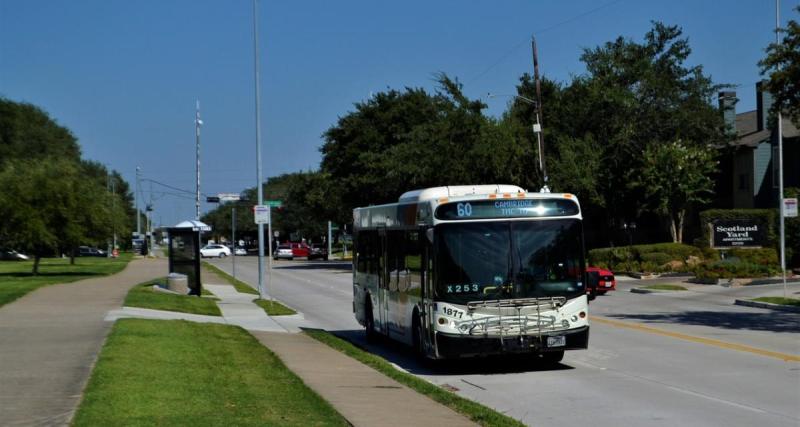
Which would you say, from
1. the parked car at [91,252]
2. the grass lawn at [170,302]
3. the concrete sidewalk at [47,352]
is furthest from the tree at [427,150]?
the parked car at [91,252]

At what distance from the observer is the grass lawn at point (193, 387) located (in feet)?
31.8

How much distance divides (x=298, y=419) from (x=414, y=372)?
6.01 meters

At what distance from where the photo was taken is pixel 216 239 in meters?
178

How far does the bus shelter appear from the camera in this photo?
35250mm

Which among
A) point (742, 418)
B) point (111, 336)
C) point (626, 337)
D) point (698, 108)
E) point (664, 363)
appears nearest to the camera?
point (742, 418)

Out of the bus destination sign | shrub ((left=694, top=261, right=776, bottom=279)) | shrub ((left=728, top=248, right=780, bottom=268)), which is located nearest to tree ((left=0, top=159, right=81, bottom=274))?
shrub ((left=694, top=261, right=776, bottom=279))

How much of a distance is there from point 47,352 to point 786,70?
17019 mm

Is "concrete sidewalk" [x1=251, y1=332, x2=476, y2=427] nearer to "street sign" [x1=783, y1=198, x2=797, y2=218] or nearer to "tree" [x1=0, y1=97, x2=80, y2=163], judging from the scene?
"street sign" [x1=783, y1=198, x2=797, y2=218]

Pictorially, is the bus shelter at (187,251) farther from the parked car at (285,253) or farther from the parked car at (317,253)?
the parked car at (285,253)

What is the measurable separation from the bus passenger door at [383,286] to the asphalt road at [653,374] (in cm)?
57

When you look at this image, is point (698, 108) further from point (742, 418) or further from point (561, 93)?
point (742, 418)

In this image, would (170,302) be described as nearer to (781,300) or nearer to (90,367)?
(90,367)

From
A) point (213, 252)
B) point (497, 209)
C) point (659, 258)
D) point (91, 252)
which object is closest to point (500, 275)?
point (497, 209)

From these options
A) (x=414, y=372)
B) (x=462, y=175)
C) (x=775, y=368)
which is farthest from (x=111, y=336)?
(x=462, y=175)
